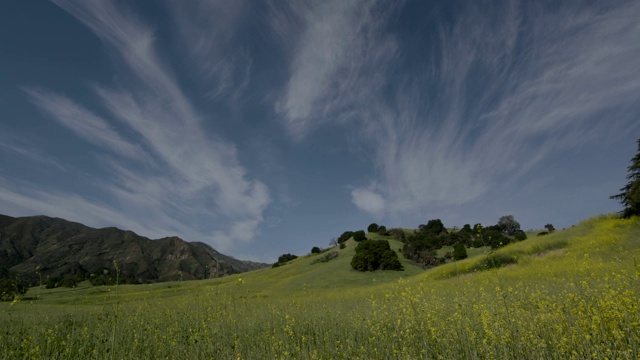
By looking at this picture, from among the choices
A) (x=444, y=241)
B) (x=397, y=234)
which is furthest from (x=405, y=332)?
(x=397, y=234)

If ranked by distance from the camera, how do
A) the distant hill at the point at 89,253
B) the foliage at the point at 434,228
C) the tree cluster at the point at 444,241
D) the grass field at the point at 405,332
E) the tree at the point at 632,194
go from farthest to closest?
the distant hill at the point at 89,253 → the foliage at the point at 434,228 → the tree cluster at the point at 444,241 → the tree at the point at 632,194 → the grass field at the point at 405,332

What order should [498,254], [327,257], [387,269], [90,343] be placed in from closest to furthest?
[90,343] < [498,254] < [387,269] < [327,257]

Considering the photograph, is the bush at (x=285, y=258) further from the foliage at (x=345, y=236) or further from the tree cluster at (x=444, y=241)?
the tree cluster at (x=444, y=241)

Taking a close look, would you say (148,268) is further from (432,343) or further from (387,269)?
(432,343)

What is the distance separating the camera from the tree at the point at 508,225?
6486 cm

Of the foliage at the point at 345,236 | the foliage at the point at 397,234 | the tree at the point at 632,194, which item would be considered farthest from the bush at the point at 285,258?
the tree at the point at 632,194

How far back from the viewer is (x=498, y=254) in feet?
89.8

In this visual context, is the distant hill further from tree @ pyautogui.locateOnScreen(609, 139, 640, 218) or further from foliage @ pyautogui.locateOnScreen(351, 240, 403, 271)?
tree @ pyautogui.locateOnScreen(609, 139, 640, 218)

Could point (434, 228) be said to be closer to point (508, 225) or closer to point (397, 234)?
point (397, 234)

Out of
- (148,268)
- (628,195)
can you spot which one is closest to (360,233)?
(628,195)

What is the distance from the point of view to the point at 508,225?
66188 millimetres

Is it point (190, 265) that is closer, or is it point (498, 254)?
point (498, 254)

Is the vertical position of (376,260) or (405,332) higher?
(376,260)

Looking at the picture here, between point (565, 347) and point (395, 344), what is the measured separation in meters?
2.81
